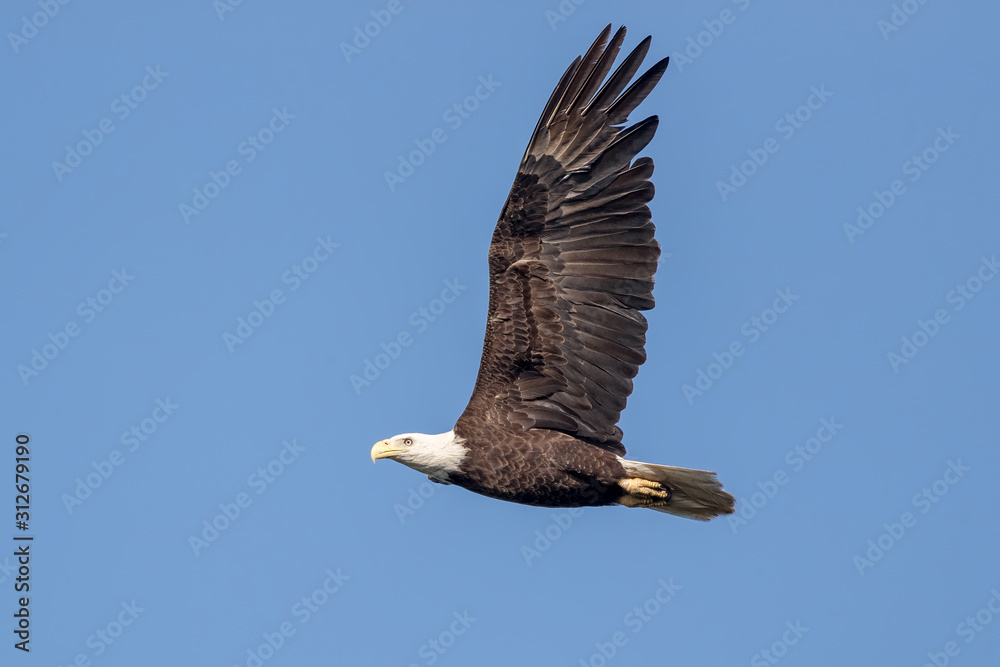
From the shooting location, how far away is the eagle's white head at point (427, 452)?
14.5 metres

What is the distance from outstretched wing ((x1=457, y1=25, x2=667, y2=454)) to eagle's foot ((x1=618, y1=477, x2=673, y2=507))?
0.82 m

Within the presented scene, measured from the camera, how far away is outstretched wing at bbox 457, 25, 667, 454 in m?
14.6

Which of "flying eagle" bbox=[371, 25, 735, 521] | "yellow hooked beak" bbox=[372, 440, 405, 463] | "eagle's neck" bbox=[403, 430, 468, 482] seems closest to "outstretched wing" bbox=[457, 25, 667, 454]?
A: "flying eagle" bbox=[371, 25, 735, 521]

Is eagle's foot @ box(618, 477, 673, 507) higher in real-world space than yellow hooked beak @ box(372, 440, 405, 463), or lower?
higher

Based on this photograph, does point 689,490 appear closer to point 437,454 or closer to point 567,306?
point 567,306

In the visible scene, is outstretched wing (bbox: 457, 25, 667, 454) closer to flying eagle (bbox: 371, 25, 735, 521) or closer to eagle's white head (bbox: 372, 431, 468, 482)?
flying eagle (bbox: 371, 25, 735, 521)

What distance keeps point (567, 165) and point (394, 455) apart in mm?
3394

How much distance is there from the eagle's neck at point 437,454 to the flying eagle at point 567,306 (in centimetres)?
1

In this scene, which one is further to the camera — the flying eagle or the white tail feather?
the white tail feather

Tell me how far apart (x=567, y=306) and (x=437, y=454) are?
1970mm

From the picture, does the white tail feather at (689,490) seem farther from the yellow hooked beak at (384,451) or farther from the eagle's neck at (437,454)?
the yellow hooked beak at (384,451)

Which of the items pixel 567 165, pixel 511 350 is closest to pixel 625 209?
pixel 567 165

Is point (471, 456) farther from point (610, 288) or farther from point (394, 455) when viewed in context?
point (610, 288)

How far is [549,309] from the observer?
14641 mm
